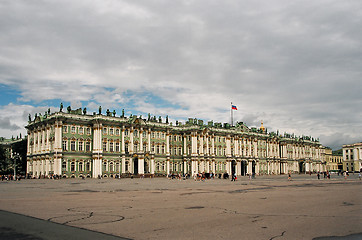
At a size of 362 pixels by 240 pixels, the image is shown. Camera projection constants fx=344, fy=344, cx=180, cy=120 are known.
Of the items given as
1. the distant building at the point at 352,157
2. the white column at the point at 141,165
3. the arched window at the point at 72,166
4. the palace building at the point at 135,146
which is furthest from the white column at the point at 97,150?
the distant building at the point at 352,157

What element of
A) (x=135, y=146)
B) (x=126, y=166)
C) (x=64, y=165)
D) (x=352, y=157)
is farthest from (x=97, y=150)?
(x=352, y=157)

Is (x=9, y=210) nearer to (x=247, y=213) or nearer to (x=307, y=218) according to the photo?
(x=247, y=213)

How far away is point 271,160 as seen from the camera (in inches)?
5477

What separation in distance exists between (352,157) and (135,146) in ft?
484

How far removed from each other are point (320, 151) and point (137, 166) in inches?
4503

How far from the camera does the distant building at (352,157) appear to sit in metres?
187

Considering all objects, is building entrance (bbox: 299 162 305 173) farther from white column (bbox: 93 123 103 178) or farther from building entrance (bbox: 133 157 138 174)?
white column (bbox: 93 123 103 178)

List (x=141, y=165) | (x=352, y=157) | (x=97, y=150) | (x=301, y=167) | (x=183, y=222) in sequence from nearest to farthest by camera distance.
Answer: (x=183, y=222)
(x=97, y=150)
(x=141, y=165)
(x=301, y=167)
(x=352, y=157)

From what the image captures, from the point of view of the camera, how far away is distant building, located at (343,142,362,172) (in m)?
187

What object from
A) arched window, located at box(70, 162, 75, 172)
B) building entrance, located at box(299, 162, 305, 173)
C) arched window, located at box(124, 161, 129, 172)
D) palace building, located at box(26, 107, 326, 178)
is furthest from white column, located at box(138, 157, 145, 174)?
building entrance, located at box(299, 162, 305, 173)

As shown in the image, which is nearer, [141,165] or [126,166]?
[126,166]

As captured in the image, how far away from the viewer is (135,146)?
96.5 metres

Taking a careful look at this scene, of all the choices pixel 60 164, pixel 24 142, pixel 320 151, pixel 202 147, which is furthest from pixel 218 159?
pixel 320 151

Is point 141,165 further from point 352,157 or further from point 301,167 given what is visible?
point 352,157
